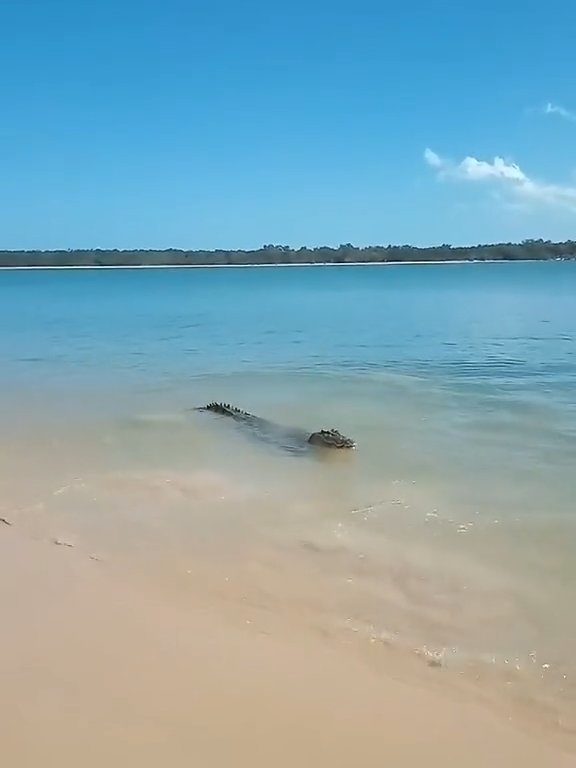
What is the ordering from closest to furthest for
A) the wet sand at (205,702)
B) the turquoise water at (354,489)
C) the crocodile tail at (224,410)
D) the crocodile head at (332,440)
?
the wet sand at (205,702)
the turquoise water at (354,489)
the crocodile head at (332,440)
the crocodile tail at (224,410)

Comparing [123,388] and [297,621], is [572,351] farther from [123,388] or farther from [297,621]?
[297,621]

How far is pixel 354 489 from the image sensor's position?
25.1 ft

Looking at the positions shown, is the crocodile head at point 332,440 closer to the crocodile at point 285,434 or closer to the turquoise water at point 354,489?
the crocodile at point 285,434

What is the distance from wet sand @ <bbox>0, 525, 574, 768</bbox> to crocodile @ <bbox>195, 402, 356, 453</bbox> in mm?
4918

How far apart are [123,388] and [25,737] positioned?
1185 cm

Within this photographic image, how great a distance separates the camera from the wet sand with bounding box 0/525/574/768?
3172 mm

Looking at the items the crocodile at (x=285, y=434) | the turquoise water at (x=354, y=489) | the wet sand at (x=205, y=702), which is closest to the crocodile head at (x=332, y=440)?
the crocodile at (x=285, y=434)

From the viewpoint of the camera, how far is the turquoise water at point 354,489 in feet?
15.8

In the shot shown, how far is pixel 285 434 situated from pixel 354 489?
285 cm

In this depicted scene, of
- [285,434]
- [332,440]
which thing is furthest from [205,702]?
[285,434]

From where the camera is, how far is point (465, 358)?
1869 cm

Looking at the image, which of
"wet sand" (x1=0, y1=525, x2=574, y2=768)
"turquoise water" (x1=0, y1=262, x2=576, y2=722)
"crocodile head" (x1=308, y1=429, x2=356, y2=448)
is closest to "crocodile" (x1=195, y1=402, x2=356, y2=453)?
"crocodile head" (x1=308, y1=429, x2=356, y2=448)

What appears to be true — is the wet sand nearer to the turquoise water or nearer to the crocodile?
the turquoise water

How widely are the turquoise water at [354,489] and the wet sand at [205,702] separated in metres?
0.51
